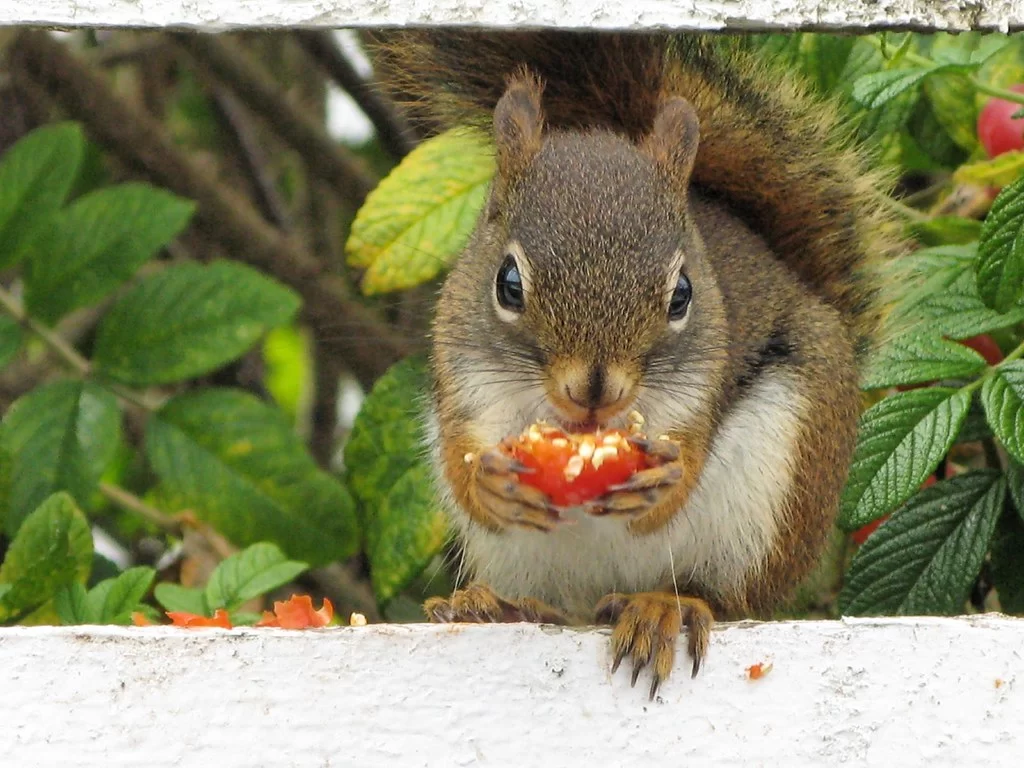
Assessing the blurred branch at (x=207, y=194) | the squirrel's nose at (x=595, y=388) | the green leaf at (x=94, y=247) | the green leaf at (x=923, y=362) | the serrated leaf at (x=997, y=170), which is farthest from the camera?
the blurred branch at (x=207, y=194)

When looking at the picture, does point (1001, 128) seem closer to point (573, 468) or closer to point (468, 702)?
point (573, 468)

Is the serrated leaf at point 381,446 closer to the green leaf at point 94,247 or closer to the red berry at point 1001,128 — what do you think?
the green leaf at point 94,247

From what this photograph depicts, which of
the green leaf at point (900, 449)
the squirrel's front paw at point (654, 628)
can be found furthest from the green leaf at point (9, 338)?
the green leaf at point (900, 449)

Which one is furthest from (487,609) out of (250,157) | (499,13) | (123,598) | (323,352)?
(250,157)

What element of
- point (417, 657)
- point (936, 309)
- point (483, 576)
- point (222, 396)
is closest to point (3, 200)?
point (222, 396)

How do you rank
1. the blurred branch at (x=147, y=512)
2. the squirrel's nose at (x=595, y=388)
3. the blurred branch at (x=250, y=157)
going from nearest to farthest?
the squirrel's nose at (x=595, y=388), the blurred branch at (x=147, y=512), the blurred branch at (x=250, y=157)

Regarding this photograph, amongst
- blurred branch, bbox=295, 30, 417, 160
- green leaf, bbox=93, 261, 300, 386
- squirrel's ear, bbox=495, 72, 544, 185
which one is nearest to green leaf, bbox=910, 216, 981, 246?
squirrel's ear, bbox=495, 72, 544, 185

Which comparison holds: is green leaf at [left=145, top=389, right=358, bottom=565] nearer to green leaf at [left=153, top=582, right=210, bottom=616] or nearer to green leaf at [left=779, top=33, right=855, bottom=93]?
green leaf at [left=153, top=582, right=210, bottom=616]
